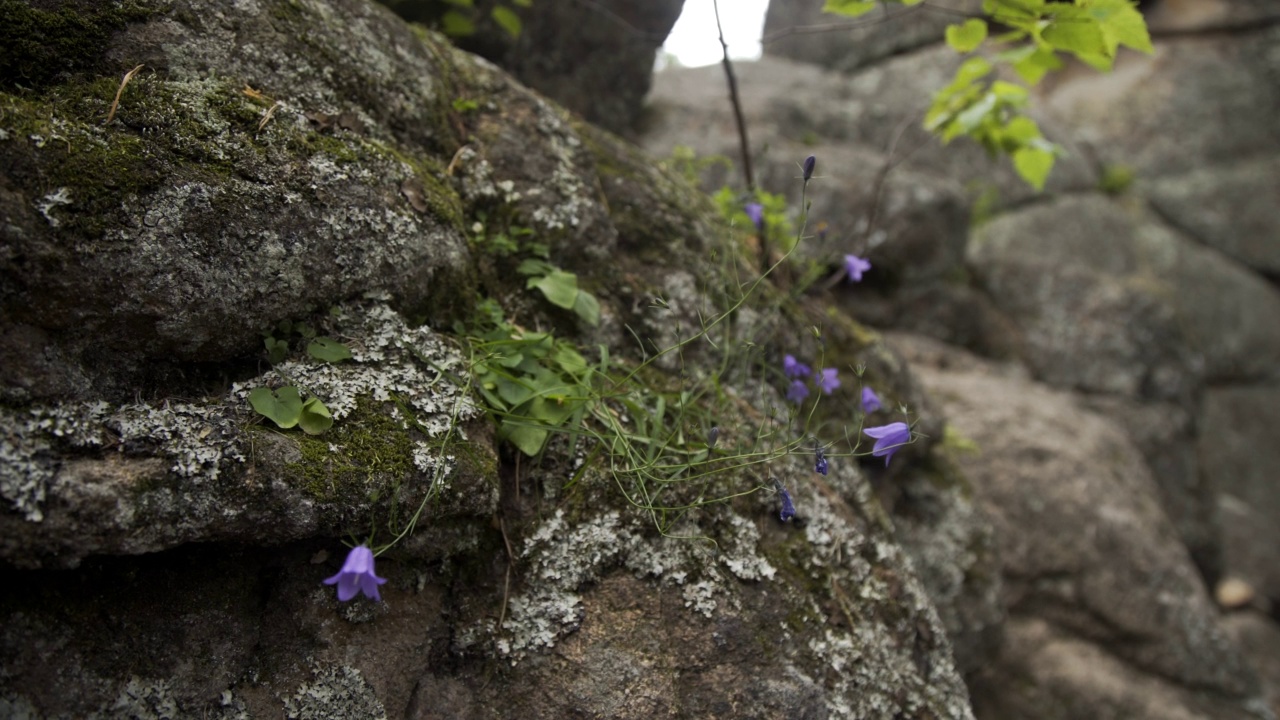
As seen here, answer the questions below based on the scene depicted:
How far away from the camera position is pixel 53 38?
1.69 meters

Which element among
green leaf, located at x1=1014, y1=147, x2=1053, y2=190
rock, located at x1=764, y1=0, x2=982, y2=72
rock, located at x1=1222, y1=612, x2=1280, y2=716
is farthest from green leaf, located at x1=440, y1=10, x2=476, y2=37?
rock, located at x1=1222, y1=612, x2=1280, y2=716

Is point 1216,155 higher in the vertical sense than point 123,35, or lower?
lower

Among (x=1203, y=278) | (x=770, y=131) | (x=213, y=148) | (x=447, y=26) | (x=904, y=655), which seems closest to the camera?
(x=213, y=148)

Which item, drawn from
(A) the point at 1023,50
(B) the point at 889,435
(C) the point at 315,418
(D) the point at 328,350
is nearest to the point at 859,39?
(A) the point at 1023,50

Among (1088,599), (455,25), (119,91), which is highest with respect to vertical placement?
(119,91)

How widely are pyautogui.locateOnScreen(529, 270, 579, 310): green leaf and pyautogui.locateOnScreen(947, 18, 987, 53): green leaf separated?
168cm

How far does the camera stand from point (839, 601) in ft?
7.08

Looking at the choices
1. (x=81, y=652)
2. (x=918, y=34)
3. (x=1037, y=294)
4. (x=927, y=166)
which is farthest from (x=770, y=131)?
(x=81, y=652)

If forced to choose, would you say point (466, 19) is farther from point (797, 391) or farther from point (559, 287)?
point (797, 391)

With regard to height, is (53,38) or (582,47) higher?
(53,38)

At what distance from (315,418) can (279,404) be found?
75mm

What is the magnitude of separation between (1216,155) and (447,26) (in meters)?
7.53

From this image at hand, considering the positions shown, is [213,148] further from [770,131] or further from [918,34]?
[918,34]

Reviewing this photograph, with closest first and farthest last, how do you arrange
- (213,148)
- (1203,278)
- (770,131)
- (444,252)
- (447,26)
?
(213,148), (444,252), (447,26), (770,131), (1203,278)
